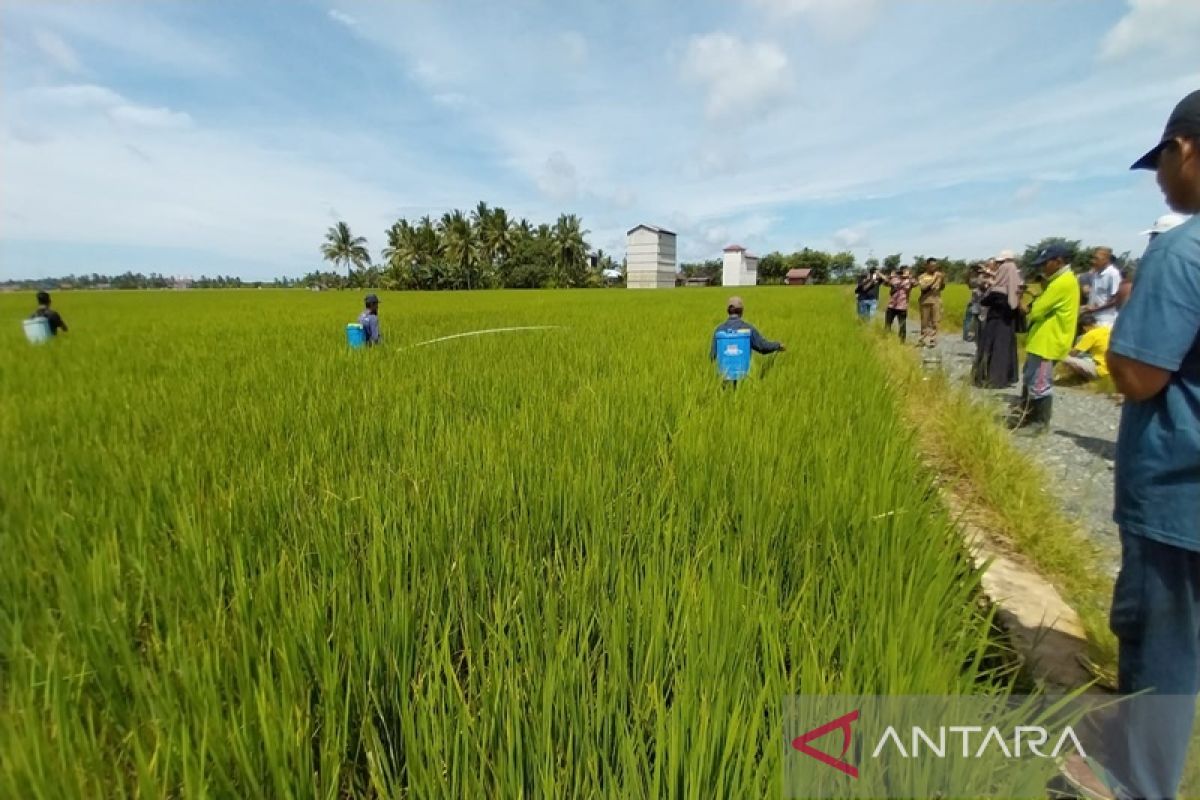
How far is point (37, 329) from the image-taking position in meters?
4.37

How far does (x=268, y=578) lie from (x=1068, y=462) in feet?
14.8

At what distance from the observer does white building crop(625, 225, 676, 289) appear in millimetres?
50938

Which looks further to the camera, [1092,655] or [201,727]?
[1092,655]

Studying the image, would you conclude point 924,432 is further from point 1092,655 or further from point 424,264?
point 424,264

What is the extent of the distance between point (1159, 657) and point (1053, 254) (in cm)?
370

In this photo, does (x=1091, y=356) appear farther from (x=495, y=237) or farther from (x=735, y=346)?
(x=495, y=237)

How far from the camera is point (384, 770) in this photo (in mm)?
836

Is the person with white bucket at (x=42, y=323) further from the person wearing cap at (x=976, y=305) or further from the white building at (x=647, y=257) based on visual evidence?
the white building at (x=647, y=257)

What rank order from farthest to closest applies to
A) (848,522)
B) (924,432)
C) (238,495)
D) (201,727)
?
(924,432) < (238,495) < (848,522) < (201,727)

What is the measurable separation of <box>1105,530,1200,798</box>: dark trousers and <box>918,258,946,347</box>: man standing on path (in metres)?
7.41

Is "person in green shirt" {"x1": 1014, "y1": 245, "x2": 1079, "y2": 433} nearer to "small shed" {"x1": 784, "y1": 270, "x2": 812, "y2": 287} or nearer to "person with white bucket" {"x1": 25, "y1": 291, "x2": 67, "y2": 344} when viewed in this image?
"person with white bucket" {"x1": 25, "y1": 291, "x2": 67, "y2": 344}

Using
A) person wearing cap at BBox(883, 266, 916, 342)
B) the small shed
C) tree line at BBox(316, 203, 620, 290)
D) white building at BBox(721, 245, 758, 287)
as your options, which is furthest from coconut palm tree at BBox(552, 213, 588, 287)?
person wearing cap at BBox(883, 266, 916, 342)

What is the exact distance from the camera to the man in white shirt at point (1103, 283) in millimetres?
5578

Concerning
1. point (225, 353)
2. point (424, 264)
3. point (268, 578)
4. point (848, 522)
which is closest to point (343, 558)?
point (268, 578)
